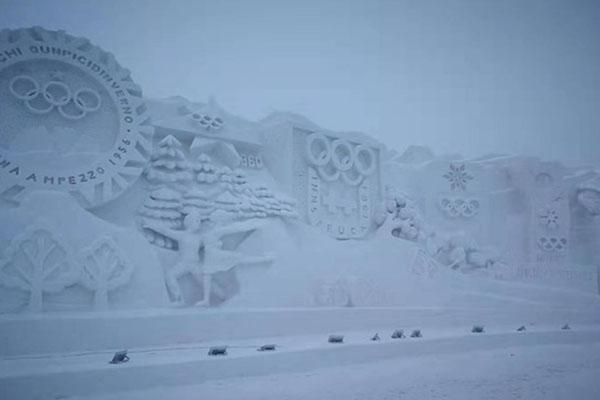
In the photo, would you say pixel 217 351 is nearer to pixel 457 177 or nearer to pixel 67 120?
pixel 67 120

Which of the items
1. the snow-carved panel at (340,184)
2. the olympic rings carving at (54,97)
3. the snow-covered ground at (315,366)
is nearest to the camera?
the snow-covered ground at (315,366)

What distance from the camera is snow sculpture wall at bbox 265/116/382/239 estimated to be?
9469mm

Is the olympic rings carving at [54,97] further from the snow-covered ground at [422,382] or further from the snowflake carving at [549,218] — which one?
the snowflake carving at [549,218]

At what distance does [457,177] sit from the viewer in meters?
12.8

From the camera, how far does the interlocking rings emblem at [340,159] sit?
9.85m

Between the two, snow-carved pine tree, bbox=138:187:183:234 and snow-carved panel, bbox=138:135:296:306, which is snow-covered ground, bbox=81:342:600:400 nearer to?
snow-carved panel, bbox=138:135:296:306

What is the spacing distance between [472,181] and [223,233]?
8053mm

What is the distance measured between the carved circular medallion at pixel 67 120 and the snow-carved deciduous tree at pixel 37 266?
0.83 meters

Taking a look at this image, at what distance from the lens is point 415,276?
31.4 feet

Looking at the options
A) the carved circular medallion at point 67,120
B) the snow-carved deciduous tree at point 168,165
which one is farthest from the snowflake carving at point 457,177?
the carved circular medallion at point 67,120

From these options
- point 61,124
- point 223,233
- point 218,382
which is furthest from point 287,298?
point 61,124

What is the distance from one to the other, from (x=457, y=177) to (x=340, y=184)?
430 cm

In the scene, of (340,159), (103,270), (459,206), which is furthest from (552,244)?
(103,270)

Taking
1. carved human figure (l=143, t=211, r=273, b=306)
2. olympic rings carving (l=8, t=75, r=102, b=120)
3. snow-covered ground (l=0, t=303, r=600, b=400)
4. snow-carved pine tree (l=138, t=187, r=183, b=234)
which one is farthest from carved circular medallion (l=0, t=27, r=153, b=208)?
snow-covered ground (l=0, t=303, r=600, b=400)
